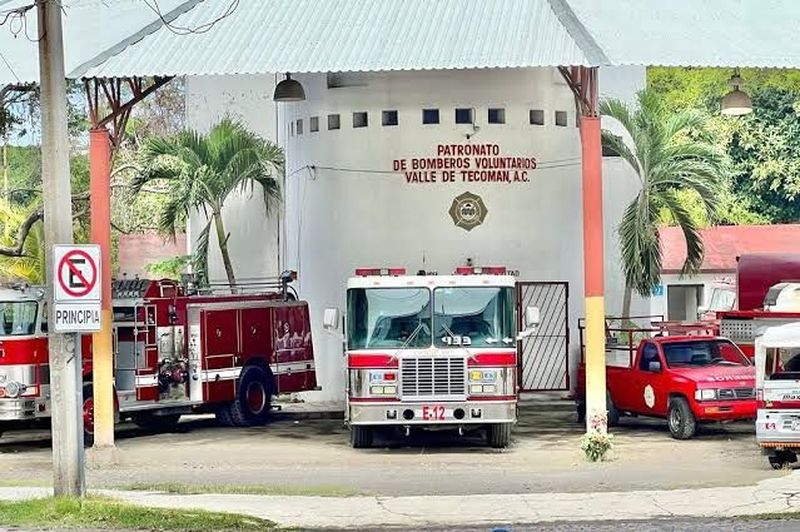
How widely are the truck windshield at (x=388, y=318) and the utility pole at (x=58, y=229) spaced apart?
302 inches

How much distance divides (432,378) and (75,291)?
8.46 metres

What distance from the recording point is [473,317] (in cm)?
2380

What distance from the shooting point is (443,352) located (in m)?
23.6

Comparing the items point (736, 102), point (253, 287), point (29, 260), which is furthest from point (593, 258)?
point (29, 260)

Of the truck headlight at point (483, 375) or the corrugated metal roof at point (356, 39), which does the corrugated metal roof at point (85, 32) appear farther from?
the truck headlight at point (483, 375)

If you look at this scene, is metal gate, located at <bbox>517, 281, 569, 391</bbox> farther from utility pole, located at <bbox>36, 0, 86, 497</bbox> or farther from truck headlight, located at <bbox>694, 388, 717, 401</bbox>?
utility pole, located at <bbox>36, 0, 86, 497</bbox>

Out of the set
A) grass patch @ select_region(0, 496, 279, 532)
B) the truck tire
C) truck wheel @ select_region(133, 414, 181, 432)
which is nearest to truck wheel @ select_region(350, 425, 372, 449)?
the truck tire

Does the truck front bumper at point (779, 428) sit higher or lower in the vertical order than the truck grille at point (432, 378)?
lower

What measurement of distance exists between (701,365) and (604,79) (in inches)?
528

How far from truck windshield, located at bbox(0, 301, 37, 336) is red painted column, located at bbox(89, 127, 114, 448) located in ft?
6.58

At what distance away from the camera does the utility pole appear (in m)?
16.5

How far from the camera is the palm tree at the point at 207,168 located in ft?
119

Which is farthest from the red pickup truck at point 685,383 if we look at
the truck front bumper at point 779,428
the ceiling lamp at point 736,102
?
the truck front bumper at point 779,428

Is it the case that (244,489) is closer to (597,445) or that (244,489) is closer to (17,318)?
(597,445)
